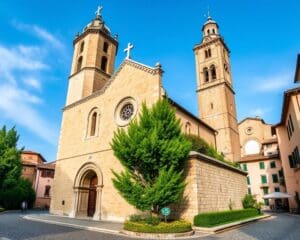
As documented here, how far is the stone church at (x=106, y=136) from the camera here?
15555 mm

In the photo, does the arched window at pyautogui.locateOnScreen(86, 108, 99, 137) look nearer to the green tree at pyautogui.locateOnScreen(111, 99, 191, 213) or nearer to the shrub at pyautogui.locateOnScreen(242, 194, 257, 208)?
the green tree at pyautogui.locateOnScreen(111, 99, 191, 213)

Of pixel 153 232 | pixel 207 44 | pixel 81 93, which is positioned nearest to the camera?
pixel 153 232

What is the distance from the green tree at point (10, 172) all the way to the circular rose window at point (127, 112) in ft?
Result: 56.4

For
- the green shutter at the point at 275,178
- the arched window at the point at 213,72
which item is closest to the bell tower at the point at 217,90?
the arched window at the point at 213,72

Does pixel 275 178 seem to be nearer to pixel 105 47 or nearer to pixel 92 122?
pixel 92 122

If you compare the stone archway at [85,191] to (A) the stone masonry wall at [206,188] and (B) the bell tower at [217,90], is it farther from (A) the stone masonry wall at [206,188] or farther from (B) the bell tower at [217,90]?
(B) the bell tower at [217,90]

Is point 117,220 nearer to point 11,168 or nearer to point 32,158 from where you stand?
point 11,168

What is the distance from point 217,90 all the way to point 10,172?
94.7 ft

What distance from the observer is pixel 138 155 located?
12.5 meters

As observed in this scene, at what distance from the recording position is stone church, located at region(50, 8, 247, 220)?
15.6 m

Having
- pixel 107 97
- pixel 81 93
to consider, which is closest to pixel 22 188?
pixel 81 93

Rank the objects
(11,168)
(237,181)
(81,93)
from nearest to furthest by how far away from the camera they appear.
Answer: (237,181) → (81,93) → (11,168)

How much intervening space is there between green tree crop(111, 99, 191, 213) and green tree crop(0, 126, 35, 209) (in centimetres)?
2055

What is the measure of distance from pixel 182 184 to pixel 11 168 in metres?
24.3
